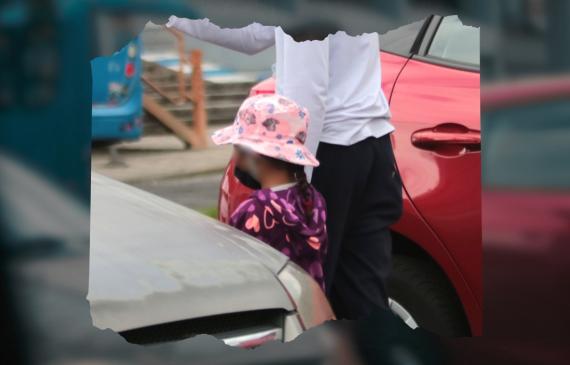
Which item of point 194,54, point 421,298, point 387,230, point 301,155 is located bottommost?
point 421,298

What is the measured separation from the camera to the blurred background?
2.34 metres

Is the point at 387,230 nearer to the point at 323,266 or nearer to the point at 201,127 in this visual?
the point at 323,266

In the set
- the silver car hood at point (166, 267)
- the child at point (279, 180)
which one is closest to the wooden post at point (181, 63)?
the child at point (279, 180)

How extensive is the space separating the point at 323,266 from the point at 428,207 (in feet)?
1.22

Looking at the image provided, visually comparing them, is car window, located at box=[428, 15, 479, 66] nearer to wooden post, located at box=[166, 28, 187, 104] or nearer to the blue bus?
wooden post, located at box=[166, 28, 187, 104]

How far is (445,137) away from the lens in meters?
3.26

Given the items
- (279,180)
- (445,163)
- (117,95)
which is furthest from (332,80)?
(117,95)

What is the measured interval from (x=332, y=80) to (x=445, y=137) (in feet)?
1.27

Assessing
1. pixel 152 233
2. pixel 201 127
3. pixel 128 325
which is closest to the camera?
pixel 128 325

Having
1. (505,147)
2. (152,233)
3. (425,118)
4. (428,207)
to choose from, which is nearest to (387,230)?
(428,207)

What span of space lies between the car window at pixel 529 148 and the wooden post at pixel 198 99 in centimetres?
99

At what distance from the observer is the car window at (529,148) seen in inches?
108

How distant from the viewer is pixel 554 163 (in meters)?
2.74

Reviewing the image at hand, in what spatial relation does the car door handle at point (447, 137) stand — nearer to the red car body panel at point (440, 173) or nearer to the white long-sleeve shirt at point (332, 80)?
the red car body panel at point (440, 173)
